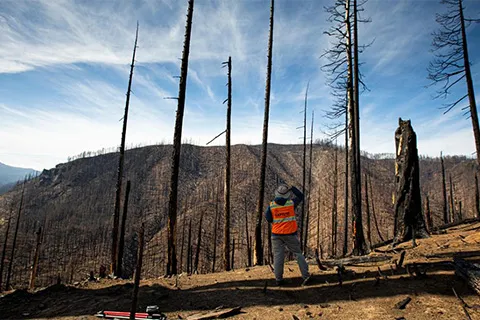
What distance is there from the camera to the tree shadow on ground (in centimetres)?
427

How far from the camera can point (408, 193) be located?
7961 mm

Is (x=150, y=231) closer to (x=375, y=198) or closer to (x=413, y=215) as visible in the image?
(x=375, y=198)

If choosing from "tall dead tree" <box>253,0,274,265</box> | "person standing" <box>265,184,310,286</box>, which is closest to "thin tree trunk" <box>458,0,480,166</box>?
"tall dead tree" <box>253,0,274,265</box>

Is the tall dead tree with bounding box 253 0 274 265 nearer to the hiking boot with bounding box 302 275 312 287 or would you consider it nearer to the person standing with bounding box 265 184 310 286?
the person standing with bounding box 265 184 310 286

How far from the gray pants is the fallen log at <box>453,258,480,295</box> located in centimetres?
244

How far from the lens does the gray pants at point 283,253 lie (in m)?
5.09

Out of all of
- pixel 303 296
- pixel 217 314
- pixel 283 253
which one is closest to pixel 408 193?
pixel 283 253

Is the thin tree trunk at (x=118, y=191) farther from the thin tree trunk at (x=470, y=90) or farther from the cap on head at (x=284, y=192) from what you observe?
the thin tree trunk at (x=470, y=90)

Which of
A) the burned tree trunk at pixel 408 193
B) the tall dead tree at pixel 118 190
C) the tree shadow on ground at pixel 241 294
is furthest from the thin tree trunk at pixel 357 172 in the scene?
the tall dead tree at pixel 118 190

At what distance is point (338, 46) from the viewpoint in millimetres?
8969

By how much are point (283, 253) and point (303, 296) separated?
35.0 inches

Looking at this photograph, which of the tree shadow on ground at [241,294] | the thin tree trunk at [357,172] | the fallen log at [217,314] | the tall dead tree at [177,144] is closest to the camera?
the fallen log at [217,314]

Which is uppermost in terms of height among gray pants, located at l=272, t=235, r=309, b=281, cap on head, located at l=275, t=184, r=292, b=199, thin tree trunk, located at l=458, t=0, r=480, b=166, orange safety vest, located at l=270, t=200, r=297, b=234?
thin tree trunk, located at l=458, t=0, r=480, b=166

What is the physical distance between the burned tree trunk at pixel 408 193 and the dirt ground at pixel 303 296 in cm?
127
